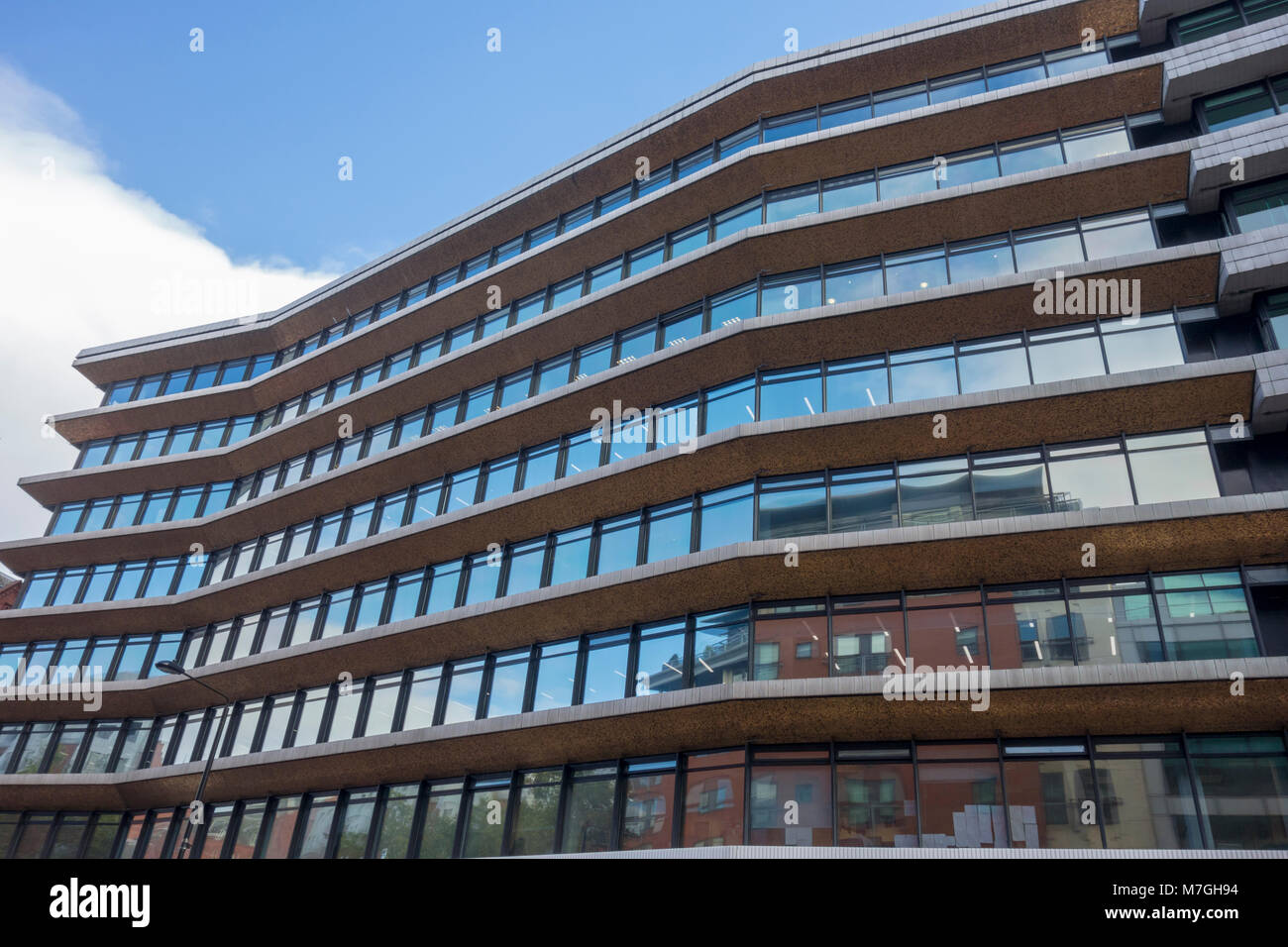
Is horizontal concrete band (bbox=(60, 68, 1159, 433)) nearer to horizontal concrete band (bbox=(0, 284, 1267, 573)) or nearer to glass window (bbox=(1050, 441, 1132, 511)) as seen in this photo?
horizontal concrete band (bbox=(0, 284, 1267, 573))

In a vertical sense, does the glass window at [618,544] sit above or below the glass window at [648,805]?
above

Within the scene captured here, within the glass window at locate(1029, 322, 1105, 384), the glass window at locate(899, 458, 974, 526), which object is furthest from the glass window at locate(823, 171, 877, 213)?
the glass window at locate(899, 458, 974, 526)

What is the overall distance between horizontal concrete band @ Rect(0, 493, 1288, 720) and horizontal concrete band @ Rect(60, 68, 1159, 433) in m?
11.5

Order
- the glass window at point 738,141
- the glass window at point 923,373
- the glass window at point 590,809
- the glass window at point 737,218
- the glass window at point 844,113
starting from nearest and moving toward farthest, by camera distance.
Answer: the glass window at point 590,809, the glass window at point 923,373, the glass window at point 737,218, the glass window at point 844,113, the glass window at point 738,141

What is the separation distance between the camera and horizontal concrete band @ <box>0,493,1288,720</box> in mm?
17219

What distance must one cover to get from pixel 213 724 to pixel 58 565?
1389 centimetres

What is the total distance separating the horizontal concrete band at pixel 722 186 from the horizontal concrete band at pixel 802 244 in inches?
21.2

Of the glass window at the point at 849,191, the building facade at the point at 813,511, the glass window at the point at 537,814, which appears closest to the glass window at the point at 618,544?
the building facade at the point at 813,511

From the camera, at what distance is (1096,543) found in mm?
17875

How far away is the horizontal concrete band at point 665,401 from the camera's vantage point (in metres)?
18.6

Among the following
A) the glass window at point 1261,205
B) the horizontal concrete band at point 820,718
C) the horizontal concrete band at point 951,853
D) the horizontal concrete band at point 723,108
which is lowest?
the horizontal concrete band at point 951,853

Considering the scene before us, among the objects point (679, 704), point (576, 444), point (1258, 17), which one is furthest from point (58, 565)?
point (1258, 17)

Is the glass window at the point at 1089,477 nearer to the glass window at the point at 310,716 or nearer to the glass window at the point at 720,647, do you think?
the glass window at the point at 720,647

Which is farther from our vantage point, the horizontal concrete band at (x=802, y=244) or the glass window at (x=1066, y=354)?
the horizontal concrete band at (x=802, y=244)
